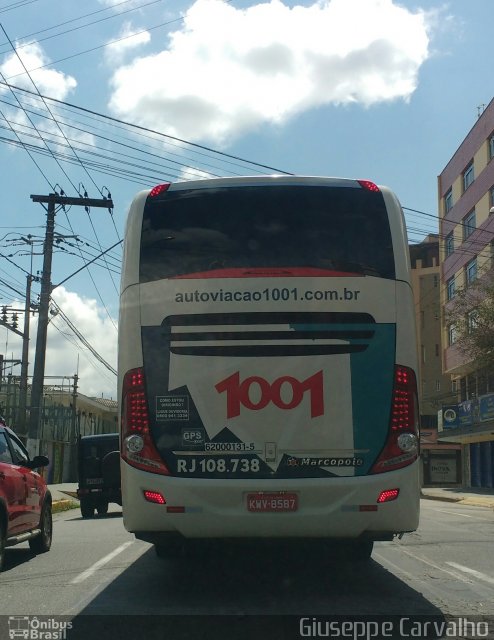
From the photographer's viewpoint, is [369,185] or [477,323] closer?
[369,185]

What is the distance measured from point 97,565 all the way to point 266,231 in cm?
490

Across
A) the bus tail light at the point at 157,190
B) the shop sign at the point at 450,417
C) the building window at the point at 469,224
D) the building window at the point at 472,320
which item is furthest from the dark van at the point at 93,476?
the shop sign at the point at 450,417

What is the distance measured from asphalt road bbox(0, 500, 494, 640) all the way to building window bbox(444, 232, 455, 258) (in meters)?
36.6

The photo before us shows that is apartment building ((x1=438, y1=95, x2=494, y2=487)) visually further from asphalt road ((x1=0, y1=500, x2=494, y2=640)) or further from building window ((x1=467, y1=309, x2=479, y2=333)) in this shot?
asphalt road ((x1=0, y1=500, x2=494, y2=640))

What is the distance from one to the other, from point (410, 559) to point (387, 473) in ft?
13.6

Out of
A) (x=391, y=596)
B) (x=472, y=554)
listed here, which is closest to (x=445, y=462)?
(x=472, y=554)

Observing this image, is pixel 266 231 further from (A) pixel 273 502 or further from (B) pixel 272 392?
(A) pixel 273 502

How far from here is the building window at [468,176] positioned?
145 ft

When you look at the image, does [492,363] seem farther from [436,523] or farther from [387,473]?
[387,473]

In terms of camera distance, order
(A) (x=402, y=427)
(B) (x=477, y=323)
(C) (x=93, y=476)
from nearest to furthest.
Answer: (A) (x=402, y=427), (C) (x=93, y=476), (B) (x=477, y=323)

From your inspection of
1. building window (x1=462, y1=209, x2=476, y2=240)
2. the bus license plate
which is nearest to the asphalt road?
the bus license plate

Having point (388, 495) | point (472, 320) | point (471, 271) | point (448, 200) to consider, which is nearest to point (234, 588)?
point (388, 495)

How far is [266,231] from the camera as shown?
722cm

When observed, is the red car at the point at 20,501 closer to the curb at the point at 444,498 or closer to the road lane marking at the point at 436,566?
the road lane marking at the point at 436,566
